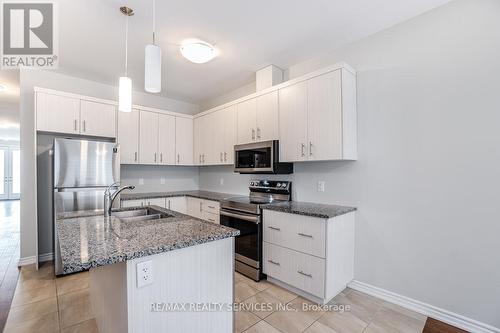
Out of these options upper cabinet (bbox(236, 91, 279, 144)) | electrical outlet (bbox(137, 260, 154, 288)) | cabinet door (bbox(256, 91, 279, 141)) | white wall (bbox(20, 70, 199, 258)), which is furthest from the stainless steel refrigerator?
electrical outlet (bbox(137, 260, 154, 288))

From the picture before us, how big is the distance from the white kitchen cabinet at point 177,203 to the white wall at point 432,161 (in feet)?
8.43

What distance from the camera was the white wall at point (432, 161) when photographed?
6.06 feet

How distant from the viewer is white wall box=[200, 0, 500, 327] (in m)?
1.85

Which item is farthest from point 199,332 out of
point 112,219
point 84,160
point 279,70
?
point 279,70

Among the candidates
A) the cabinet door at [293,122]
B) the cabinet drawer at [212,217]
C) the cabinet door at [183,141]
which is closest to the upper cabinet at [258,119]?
the cabinet door at [293,122]

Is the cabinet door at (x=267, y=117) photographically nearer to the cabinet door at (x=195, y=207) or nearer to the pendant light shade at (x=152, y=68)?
the cabinet door at (x=195, y=207)

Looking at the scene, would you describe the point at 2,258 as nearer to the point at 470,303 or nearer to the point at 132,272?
the point at 132,272

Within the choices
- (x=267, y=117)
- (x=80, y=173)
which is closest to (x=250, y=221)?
(x=267, y=117)

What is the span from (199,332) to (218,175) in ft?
10.5

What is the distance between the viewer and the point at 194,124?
4.50 metres

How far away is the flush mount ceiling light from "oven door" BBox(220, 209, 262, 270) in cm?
186

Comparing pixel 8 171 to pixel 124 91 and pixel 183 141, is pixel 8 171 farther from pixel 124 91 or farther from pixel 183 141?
pixel 124 91

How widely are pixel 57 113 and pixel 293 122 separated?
10.1ft

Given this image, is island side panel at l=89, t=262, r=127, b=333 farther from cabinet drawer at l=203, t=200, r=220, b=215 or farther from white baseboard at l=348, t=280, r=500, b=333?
white baseboard at l=348, t=280, r=500, b=333
